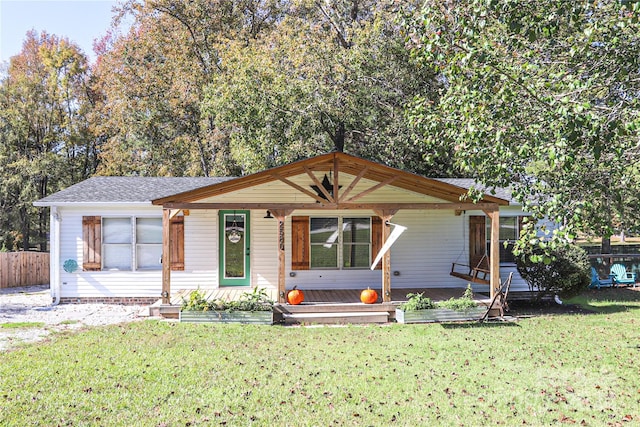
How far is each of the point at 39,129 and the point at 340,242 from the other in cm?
2050

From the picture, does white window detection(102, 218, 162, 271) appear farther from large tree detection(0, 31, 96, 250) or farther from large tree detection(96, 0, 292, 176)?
large tree detection(0, 31, 96, 250)

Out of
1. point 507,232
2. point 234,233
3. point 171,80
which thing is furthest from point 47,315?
point 171,80

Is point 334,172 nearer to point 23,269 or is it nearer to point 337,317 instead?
point 337,317

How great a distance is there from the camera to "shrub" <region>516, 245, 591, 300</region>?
10.8 m

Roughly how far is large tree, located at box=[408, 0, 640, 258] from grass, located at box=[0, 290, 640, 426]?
1803 mm

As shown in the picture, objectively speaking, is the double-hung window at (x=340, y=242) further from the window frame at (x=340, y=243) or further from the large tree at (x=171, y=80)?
the large tree at (x=171, y=80)

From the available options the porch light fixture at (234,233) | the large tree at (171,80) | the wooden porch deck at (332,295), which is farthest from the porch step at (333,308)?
the large tree at (171,80)

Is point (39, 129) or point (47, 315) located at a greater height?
point (39, 129)

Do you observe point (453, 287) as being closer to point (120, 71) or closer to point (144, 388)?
point (144, 388)

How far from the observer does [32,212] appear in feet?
84.1

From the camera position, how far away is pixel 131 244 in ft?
38.4

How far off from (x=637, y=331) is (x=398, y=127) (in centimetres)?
1003

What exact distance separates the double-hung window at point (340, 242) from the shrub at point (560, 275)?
142 inches

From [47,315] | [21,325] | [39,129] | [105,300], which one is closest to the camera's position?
[21,325]
